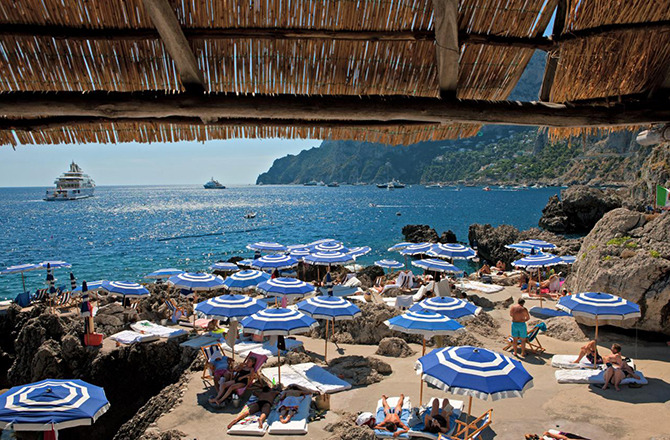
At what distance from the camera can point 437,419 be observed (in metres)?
7.48

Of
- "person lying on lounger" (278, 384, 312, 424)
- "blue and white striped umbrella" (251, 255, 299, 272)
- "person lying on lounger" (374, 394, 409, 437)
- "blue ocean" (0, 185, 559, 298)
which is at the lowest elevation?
"blue ocean" (0, 185, 559, 298)

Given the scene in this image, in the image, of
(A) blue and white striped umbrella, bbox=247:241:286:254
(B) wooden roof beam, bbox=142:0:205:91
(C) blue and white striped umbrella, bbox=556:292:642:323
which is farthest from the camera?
(A) blue and white striped umbrella, bbox=247:241:286:254

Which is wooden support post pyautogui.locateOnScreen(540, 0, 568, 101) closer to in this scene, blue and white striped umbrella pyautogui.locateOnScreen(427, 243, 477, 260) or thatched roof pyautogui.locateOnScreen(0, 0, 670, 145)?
thatched roof pyautogui.locateOnScreen(0, 0, 670, 145)

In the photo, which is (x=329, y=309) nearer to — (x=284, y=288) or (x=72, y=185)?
(x=284, y=288)

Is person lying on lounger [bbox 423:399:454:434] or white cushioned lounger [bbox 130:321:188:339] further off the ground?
person lying on lounger [bbox 423:399:454:434]

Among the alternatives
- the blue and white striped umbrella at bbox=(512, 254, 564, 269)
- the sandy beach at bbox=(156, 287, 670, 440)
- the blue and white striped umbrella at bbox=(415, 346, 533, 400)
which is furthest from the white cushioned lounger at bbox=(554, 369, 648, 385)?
the blue and white striped umbrella at bbox=(512, 254, 564, 269)

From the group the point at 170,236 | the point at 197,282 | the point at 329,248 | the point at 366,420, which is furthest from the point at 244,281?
the point at 170,236

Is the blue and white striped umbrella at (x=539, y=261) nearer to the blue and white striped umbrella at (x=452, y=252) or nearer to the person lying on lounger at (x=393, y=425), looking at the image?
the blue and white striped umbrella at (x=452, y=252)

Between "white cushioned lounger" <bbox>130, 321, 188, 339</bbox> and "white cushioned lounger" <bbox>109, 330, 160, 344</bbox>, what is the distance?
0.18m

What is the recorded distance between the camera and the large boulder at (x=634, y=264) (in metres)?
11.1

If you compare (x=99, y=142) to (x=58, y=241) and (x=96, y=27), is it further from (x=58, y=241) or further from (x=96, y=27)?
→ (x=58, y=241)

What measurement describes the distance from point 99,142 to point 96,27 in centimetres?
114

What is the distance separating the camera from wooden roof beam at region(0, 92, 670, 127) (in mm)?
3293

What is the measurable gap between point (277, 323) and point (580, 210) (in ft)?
175
